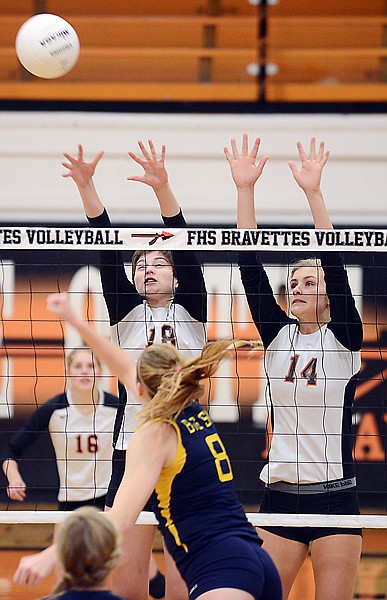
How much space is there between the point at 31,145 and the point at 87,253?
1452 mm

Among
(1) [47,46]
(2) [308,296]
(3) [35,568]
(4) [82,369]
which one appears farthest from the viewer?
(4) [82,369]

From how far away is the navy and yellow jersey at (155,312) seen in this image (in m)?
4.91

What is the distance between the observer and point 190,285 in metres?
5.00

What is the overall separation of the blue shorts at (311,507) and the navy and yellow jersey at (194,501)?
106 cm

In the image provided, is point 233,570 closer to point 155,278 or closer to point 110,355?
point 110,355

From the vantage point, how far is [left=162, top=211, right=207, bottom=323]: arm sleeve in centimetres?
495

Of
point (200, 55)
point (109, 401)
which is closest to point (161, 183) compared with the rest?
point (109, 401)

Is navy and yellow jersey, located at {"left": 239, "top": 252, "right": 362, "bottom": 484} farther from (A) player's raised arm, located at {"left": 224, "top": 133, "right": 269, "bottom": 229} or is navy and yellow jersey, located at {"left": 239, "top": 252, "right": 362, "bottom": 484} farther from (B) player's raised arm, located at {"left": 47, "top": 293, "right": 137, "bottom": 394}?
(B) player's raised arm, located at {"left": 47, "top": 293, "right": 137, "bottom": 394}

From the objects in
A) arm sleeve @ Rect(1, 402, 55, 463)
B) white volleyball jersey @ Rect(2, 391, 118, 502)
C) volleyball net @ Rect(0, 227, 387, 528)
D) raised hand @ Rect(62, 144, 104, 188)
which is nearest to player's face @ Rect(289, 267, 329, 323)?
raised hand @ Rect(62, 144, 104, 188)

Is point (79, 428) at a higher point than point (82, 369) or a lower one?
lower

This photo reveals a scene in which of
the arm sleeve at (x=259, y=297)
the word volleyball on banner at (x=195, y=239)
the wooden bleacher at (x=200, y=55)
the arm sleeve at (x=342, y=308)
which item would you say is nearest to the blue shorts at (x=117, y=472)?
the arm sleeve at (x=259, y=297)

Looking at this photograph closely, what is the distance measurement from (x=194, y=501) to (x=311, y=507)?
4.22 ft

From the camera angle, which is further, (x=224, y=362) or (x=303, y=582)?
(x=224, y=362)

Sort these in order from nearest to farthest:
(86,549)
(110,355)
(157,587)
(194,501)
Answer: (86,549)
(194,501)
(110,355)
(157,587)
